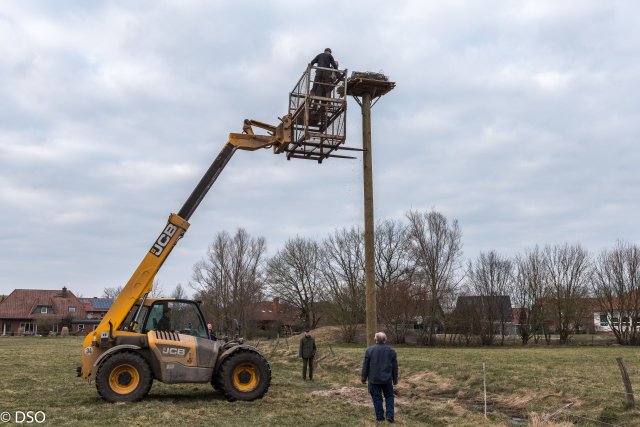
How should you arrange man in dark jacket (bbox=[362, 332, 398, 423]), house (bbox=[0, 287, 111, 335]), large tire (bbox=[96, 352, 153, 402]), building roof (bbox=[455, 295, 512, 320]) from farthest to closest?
house (bbox=[0, 287, 111, 335]) → building roof (bbox=[455, 295, 512, 320]) → large tire (bbox=[96, 352, 153, 402]) → man in dark jacket (bbox=[362, 332, 398, 423])

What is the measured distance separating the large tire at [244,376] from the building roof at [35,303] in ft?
236

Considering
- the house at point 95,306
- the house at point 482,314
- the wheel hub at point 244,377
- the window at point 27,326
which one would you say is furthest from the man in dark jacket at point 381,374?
the house at point 95,306

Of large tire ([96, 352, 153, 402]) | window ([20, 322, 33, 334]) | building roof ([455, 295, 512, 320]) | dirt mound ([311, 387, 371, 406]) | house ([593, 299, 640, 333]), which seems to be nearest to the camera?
large tire ([96, 352, 153, 402])

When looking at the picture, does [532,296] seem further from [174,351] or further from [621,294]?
[174,351]

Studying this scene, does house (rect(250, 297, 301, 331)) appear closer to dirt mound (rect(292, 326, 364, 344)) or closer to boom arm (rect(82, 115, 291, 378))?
dirt mound (rect(292, 326, 364, 344))

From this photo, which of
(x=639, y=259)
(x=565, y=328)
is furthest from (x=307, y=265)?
(x=639, y=259)

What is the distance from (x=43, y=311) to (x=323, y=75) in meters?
75.4

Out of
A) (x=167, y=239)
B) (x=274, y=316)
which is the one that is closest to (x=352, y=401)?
(x=167, y=239)

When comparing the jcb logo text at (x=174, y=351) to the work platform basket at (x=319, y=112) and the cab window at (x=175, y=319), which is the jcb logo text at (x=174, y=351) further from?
the work platform basket at (x=319, y=112)

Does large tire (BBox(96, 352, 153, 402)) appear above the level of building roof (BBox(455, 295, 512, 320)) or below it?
below

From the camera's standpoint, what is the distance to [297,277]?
63500mm

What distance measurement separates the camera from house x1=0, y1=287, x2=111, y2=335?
7281 centimetres

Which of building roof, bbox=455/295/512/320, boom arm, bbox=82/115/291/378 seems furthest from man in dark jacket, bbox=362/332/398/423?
building roof, bbox=455/295/512/320

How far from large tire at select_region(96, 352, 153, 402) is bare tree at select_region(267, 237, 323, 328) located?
51140 millimetres
